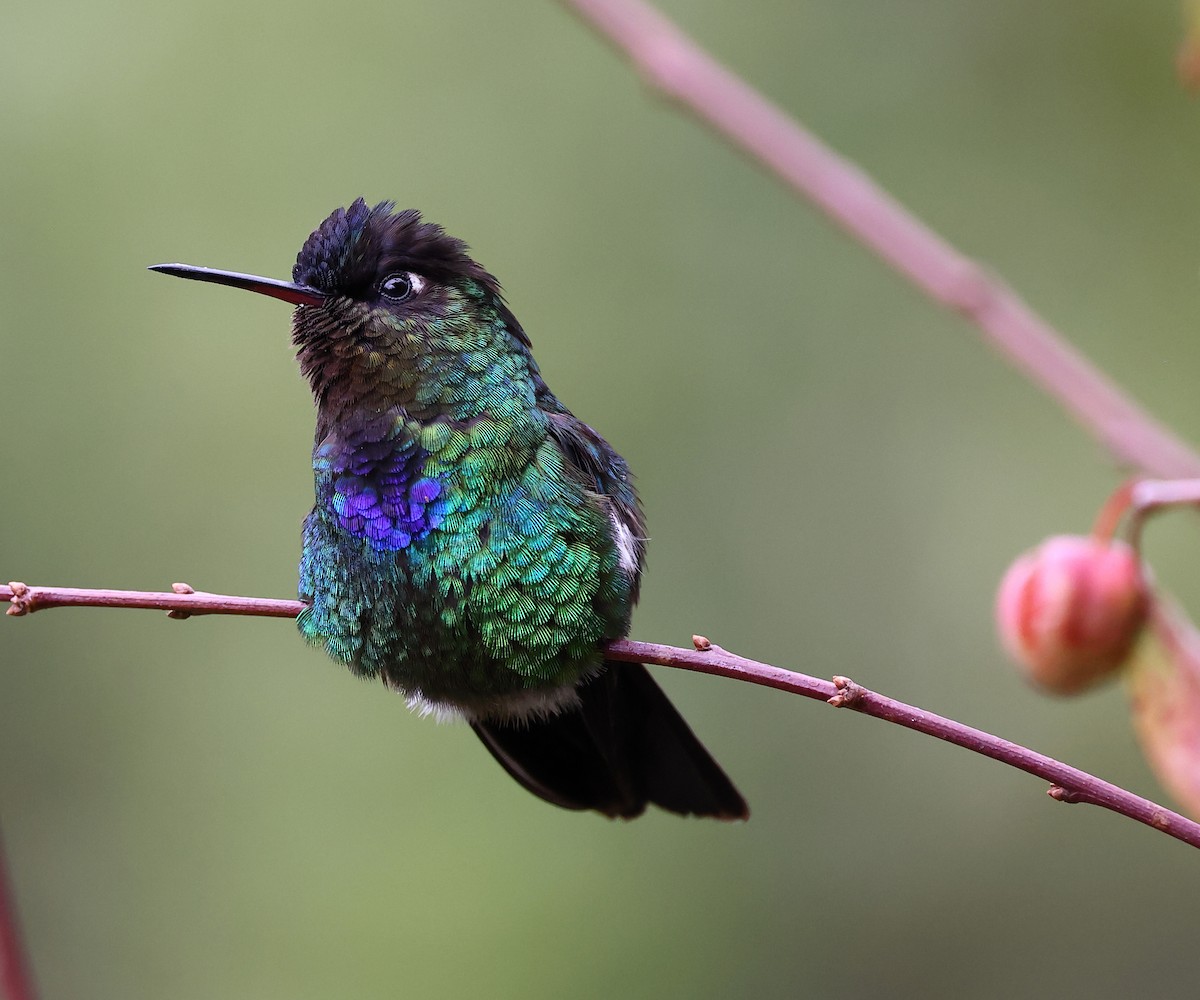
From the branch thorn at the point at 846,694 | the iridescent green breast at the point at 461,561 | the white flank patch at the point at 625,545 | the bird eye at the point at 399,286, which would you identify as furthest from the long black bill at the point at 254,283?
the branch thorn at the point at 846,694

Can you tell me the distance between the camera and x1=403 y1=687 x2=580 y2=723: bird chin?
8.63ft

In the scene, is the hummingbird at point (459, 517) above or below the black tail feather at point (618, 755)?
above

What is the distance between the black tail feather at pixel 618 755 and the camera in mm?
2781

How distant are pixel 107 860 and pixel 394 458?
4090 mm

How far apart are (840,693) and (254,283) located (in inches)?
50.8

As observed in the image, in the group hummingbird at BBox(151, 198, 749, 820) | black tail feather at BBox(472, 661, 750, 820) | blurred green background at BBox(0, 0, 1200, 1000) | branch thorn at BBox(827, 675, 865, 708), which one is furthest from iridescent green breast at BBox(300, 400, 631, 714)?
blurred green background at BBox(0, 0, 1200, 1000)

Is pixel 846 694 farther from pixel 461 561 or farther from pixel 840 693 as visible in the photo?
pixel 461 561

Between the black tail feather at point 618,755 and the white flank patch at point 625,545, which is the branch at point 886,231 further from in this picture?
the black tail feather at point 618,755

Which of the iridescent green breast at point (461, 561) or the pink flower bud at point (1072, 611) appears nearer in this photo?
the pink flower bud at point (1072, 611)

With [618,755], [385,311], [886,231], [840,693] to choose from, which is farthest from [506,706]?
[886,231]

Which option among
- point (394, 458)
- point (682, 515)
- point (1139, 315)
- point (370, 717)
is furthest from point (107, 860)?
point (1139, 315)

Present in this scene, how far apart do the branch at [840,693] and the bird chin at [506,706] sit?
1.58 feet

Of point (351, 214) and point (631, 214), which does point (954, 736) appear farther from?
point (631, 214)

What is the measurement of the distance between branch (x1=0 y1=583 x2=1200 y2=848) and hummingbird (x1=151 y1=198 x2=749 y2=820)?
1.03 feet
